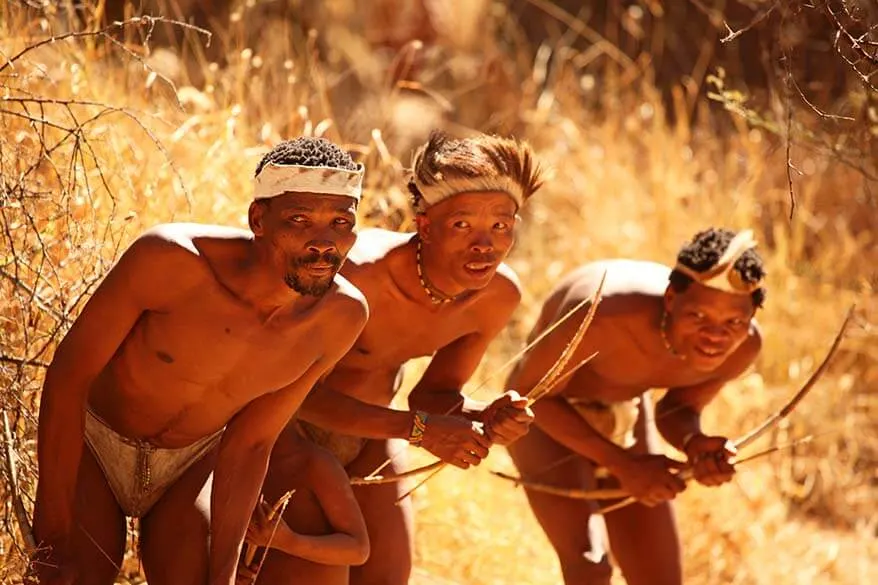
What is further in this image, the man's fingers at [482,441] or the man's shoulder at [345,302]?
the man's fingers at [482,441]

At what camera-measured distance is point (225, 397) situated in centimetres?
410

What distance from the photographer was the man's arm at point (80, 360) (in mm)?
3783

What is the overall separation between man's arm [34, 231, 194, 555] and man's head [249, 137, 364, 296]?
264 millimetres

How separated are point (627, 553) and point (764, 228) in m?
4.99

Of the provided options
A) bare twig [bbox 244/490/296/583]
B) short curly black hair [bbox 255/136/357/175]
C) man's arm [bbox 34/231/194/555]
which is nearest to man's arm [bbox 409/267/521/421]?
bare twig [bbox 244/490/296/583]

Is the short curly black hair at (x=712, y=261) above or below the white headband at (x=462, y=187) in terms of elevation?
above

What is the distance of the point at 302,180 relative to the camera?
394cm

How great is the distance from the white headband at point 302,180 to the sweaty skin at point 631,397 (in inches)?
60.6

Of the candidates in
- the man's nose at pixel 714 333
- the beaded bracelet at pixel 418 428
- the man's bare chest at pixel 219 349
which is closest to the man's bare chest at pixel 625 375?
the man's nose at pixel 714 333

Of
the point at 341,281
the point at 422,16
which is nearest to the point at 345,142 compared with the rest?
the point at 341,281

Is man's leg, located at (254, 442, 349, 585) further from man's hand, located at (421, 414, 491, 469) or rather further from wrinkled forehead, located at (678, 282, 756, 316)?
wrinkled forehead, located at (678, 282, 756, 316)

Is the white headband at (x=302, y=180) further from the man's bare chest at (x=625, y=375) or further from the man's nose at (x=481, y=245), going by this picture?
the man's bare chest at (x=625, y=375)

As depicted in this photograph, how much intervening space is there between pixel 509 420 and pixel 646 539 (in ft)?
4.43

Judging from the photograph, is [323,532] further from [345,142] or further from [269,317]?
[345,142]
